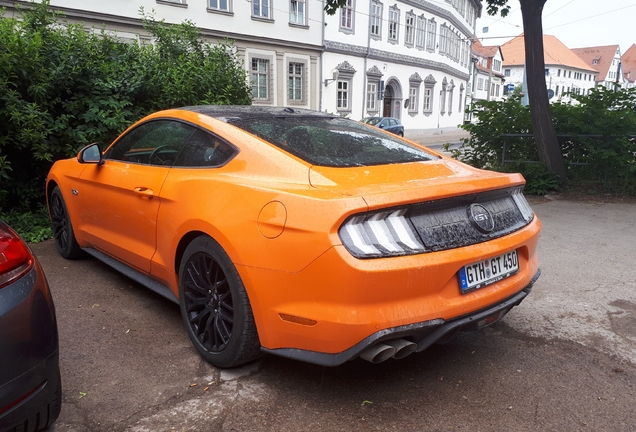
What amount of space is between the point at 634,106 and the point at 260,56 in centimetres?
1917

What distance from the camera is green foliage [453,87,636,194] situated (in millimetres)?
8703

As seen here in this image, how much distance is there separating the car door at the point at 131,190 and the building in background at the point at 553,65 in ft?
291

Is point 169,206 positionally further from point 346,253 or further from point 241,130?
point 346,253

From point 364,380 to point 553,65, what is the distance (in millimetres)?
99640

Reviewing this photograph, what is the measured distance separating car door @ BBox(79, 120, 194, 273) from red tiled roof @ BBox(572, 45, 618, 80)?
125 meters

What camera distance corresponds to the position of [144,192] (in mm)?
3453

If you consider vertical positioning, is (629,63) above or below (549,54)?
above

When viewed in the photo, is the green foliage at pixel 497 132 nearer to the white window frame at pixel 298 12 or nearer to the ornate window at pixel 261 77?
the ornate window at pixel 261 77

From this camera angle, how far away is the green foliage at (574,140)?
870 centimetres

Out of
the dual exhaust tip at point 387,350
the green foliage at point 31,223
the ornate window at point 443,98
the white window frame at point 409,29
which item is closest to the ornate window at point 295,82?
the white window frame at point 409,29

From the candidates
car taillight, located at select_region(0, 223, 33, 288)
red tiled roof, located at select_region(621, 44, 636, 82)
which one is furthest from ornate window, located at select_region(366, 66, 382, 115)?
red tiled roof, located at select_region(621, 44, 636, 82)

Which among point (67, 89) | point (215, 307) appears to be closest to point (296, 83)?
point (67, 89)

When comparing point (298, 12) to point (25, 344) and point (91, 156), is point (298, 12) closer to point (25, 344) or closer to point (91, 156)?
point (91, 156)

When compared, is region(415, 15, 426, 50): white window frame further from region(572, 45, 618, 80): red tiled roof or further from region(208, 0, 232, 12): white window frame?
region(572, 45, 618, 80): red tiled roof
